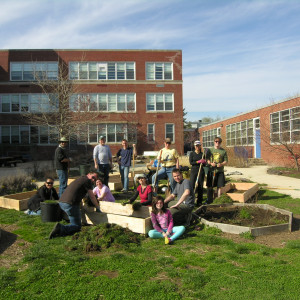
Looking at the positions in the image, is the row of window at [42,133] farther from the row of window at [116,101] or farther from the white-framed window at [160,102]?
the white-framed window at [160,102]

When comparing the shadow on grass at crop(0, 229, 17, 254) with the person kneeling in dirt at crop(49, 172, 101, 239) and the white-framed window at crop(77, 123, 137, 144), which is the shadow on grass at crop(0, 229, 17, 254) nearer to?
the person kneeling in dirt at crop(49, 172, 101, 239)

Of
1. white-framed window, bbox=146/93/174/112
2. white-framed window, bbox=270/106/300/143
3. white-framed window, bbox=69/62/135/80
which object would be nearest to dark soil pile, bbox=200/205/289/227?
white-framed window, bbox=270/106/300/143

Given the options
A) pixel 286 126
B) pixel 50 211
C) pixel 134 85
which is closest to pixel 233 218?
pixel 50 211

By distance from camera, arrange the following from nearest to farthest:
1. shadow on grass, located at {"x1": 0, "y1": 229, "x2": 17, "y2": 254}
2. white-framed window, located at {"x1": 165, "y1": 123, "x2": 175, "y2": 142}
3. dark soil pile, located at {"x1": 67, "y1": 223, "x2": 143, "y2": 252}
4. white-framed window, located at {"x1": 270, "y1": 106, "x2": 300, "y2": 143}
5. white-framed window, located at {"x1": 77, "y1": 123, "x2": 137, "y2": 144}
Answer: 1. dark soil pile, located at {"x1": 67, "y1": 223, "x2": 143, "y2": 252}
2. shadow on grass, located at {"x1": 0, "y1": 229, "x2": 17, "y2": 254}
3. white-framed window, located at {"x1": 270, "y1": 106, "x2": 300, "y2": 143}
4. white-framed window, located at {"x1": 77, "y1": 123, "x2": 137, "y2": 144}
5. white-framed window, located at {"x1": 165, "y1": 123, "x2": 175, "y2": 142}

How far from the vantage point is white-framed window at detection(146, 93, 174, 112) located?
98.7 ft

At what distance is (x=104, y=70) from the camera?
1177 inches

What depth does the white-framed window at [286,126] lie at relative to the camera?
16656 mm

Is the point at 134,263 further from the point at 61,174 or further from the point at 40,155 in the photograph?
the point at 40,155

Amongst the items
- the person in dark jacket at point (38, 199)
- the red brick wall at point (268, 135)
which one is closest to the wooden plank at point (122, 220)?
the person in dark jacket at point (38, 199)

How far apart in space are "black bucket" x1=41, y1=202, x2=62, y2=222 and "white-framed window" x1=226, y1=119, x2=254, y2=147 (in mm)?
19613

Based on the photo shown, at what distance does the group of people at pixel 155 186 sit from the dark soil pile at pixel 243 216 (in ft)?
2.21

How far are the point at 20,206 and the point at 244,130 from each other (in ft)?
68.8

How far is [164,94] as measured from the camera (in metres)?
30.2

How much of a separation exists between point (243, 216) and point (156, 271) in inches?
119
